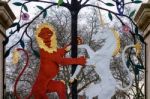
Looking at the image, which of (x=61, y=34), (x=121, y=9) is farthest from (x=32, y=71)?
(x=121, y=9)

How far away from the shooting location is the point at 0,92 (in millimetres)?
9820

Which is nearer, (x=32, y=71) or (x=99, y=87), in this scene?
(x=99, y=87)

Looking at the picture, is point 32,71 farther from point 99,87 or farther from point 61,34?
point 99,87

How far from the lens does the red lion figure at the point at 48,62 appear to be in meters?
9.98

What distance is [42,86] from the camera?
32.7ft

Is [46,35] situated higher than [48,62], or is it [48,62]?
[46,35]

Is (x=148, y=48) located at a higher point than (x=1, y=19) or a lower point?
lower

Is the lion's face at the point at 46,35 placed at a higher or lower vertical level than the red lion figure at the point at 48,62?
higher

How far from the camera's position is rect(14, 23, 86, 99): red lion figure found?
32.8 feet

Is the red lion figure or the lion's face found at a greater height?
the lion's face

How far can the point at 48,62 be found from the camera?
10039 millimetres

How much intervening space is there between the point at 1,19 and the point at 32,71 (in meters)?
11.5

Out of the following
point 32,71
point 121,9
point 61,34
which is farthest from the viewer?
point 32,71

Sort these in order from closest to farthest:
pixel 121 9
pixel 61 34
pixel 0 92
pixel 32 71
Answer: pixel 0 92 → pixel 121 9 → pixel 61 34 → pixel 32 71
